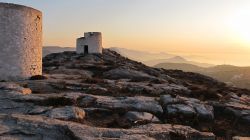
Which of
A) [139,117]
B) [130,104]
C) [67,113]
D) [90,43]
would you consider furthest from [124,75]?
[90,43]

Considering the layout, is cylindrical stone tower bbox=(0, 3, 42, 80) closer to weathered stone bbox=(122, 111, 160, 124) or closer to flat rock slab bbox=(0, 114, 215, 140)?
weathered stone bbox=(122, 111, 160, 124)

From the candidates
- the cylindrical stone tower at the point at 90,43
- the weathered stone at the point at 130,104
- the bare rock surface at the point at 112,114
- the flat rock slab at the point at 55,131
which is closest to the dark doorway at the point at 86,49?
the cylindrical stone tower at the point at 90,43

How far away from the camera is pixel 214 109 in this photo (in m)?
27.3

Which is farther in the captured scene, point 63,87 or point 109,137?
→ point 63,87

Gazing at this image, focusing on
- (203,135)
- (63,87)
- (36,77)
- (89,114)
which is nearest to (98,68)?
(36,77)

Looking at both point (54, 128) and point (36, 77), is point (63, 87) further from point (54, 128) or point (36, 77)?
point (54, 128)

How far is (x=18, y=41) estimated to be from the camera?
3325 centimetres

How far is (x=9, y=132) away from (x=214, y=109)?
1781 centimetres

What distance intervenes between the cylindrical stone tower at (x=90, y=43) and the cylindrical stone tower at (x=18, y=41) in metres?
37.1

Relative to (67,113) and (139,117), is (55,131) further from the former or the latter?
(139,117)

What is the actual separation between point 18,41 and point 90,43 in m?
40.0

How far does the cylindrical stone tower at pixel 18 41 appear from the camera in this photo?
32438mm

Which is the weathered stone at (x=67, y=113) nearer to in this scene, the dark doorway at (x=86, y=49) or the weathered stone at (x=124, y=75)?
the weathered stone at (x=124, y=75)

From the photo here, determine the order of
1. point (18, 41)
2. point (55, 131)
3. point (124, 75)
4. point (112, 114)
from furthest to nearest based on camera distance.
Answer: point (124, 75) → point (18, 41) → point (112, 114) → point (55, 131)
